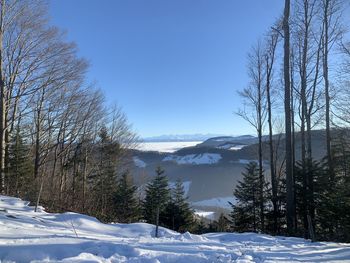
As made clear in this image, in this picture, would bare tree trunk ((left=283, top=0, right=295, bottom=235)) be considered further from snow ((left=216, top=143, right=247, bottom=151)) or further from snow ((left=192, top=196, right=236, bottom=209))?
snow ((left=216, top=143, right=247, bottom=151))

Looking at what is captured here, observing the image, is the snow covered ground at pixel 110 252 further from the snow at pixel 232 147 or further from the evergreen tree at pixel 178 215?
the snow at pixel 232 147

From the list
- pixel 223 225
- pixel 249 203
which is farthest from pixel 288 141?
pixel 223 225

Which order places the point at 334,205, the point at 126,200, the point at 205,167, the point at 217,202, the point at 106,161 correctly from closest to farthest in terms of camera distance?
1. the point at 334,205
2. the point at 126,200
3. the point at 106,161
4. the point at 217,202
5. the point at 205,167

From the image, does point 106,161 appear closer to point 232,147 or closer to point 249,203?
point 249,203

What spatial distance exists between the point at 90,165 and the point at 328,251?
3632 cm

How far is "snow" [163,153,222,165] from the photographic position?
270ft

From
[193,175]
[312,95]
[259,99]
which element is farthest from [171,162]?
[312,95]

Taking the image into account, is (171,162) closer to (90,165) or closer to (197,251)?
(90,165)

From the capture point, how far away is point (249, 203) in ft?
85.6

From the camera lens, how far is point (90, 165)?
41.3 m

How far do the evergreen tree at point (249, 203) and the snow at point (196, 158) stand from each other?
54277mm

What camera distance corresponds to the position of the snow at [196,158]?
82.4 m

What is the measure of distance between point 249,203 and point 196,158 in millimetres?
59044

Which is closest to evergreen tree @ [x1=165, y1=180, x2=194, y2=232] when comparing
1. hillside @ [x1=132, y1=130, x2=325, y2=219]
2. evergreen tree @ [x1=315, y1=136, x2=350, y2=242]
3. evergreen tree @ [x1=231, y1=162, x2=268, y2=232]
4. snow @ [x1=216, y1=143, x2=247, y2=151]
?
evergreen tree @ [x1=231, y1=162, x2=268, y2=232]
